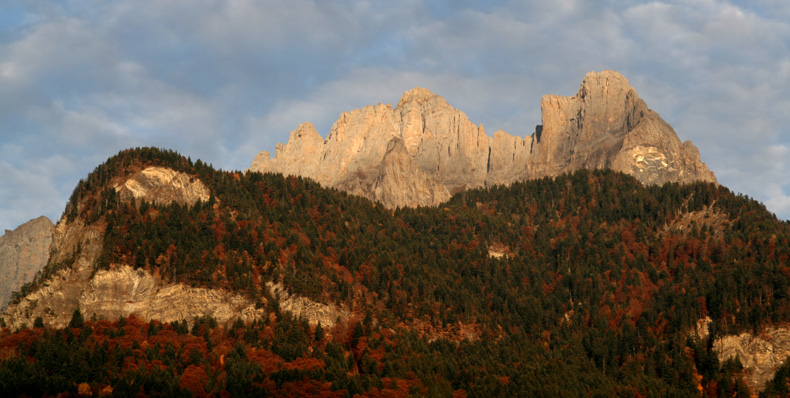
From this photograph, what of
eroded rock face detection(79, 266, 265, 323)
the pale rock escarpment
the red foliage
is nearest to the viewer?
the red foliage

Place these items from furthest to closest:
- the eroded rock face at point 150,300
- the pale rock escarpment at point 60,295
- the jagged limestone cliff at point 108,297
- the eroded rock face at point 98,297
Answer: the eroded rock face at point 150,300 < the jagged limestone cliff at point 108,297 < the eroded rock face at point 98,297 < the pale rock escarpment at point 60,295

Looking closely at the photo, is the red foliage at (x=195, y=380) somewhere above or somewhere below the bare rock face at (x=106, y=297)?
below

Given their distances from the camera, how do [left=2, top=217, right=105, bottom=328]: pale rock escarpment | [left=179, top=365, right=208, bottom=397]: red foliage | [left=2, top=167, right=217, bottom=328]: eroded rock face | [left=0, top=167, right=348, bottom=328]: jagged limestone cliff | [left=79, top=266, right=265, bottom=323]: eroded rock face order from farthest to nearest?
[left=79, top=266, right=265, bottom=323]: eroded rock face < [left=0, top=167, right=348, bottom=328]: jagged limestone cliff < [left=2, top=167, right=217, bottom=328]: eroded rock face < [left=2, top=217, right=105, bottom=328]: pale rock escarpment < [left=179, top=365, right=208, bottom=397]: red foliage

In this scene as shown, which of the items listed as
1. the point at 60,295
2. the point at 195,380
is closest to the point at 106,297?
the point at 60,295

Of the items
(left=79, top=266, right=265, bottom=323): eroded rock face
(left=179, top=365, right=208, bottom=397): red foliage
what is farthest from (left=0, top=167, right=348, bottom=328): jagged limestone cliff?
(left=179, top=365, right=208, bottom=397): red foliage

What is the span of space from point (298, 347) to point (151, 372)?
3259 cm

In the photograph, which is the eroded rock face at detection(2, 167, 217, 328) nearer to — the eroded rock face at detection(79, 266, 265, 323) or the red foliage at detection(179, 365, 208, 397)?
the eroded rock face at detection(79, 266, 265, 323)

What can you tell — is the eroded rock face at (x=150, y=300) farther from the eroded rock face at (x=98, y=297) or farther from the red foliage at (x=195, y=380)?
the red foliage at (x=195, y=380)

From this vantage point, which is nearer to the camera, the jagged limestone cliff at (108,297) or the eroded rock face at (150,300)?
the jagged limestone cliff at (108,297)

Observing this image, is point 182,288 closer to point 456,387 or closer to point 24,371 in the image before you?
point 24,371

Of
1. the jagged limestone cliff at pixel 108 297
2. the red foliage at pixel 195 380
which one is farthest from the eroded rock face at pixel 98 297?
the red foliage at pixel 195 380

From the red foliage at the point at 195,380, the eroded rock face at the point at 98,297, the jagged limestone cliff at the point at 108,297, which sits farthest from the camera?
the jagged limestone cliff at the point at 108,297

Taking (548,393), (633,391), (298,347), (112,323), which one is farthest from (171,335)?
(633,391)

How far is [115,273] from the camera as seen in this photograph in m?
192
